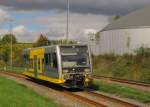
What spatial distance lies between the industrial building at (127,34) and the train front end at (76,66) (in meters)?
36.4

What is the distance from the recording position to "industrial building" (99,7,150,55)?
6687 cm

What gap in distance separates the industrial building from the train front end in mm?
Result: 36428

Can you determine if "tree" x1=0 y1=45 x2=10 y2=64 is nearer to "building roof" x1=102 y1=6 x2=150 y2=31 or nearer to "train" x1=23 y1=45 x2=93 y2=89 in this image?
"building roof" x1=102 y1=6 x2=150 y2=31

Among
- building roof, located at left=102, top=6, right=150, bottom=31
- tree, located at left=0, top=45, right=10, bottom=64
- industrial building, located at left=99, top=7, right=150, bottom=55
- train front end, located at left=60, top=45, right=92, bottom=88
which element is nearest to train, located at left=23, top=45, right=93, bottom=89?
train front end, located at left=60, top=45, right=92, bottom=88

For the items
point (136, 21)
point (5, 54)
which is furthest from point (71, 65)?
point (5, 54)

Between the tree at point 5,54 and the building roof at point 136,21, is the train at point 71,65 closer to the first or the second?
the building roof at point 136,21

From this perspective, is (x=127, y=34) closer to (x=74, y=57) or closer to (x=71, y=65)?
(x=74, y=57)

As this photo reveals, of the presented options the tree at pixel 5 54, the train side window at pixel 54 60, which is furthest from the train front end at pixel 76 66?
the tree at pixel 5 54

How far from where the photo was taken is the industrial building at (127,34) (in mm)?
66869

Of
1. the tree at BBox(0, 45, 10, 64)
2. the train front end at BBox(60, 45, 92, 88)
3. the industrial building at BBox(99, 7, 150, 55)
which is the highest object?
the industrial building at BBox(99, 7, 150, 55)

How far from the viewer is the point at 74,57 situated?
27016 mm

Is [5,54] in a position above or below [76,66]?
below

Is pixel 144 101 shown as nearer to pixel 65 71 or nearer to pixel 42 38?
pixel 65 71

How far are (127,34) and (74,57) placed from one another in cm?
4381
